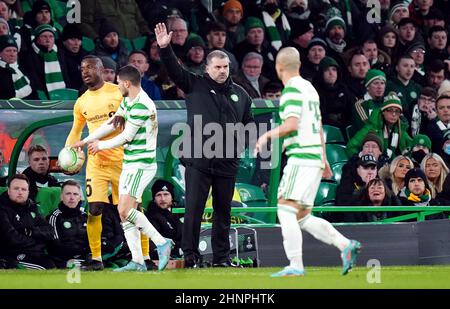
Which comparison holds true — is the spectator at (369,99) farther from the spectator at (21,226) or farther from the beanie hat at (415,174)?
the spectator at (21,226)

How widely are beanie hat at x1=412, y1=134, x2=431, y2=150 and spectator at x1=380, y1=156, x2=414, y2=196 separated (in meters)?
1.64

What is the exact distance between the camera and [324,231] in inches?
431

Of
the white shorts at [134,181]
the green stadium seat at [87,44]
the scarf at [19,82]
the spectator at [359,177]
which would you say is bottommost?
the white shorts at [134,181]

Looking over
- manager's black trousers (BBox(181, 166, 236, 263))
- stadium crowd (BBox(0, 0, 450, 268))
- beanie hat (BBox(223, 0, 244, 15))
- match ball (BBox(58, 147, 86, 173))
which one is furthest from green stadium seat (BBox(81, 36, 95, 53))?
manager's black trousers (BBox(181, 166, 236, 263))

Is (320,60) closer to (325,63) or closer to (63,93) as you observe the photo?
(325,63)

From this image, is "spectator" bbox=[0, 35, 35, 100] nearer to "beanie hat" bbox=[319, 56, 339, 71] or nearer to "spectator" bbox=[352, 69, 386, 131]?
"beanie hat" bbox=[319, 56, 339, 71]

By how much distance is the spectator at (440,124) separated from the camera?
1895 cm

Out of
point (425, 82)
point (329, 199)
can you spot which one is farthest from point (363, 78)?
point (329, 199)

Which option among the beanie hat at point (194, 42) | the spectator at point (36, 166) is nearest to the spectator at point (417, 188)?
the beanie hat at point (194, 42)

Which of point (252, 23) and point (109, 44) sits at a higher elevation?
point (252, 23)

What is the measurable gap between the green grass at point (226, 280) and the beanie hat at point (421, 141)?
6082mm

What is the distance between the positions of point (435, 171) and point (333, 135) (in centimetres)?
154

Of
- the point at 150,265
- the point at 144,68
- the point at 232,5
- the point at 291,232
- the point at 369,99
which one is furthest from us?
the point at 232,5

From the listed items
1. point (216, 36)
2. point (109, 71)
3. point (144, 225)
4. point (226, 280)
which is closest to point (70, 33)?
point (109, 71)
